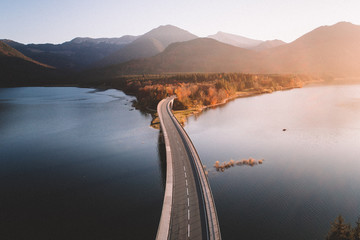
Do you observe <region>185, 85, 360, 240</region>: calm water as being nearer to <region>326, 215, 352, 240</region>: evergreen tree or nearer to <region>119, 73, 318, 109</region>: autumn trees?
<region>326, 215, 352, 240</region>: evergreen tree

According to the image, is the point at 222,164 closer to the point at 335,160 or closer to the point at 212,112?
the point at 335,160

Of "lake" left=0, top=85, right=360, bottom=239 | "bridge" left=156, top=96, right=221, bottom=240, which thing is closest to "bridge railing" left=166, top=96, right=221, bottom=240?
"bridge" left=156, top=96, right=221, bottom=240

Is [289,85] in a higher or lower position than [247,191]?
higher

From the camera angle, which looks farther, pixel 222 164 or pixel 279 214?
pixel 222 164

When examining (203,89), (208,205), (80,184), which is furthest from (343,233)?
(203,89)

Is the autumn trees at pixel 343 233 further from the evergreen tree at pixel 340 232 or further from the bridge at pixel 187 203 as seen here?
the bridge at pixel 187 203

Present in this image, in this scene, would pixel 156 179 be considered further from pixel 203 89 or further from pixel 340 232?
pixel 203 89

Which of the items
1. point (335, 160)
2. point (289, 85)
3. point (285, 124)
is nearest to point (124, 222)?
point (335, 160)
